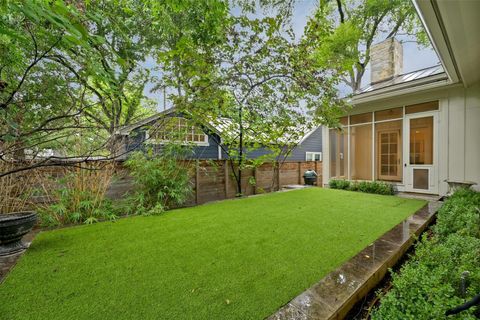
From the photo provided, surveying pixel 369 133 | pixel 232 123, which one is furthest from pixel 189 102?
pixel 369 133

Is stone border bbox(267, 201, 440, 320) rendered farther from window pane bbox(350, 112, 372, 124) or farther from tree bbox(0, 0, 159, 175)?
window pane bbox(350, 112, 372, 124)

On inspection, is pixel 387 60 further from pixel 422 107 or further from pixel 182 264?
pixel 182 264

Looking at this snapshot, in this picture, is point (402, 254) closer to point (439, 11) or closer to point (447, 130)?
point (439, 11)

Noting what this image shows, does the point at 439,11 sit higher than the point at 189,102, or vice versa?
the point at 439,11

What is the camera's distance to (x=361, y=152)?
7266mm

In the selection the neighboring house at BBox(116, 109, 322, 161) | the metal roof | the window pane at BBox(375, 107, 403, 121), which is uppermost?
the metal roof

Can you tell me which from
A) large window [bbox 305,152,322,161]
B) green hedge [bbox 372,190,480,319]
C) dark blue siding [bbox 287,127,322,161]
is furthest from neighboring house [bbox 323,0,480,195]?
Result: large window [bbox 305,152,322,161]

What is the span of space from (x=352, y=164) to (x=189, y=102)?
617 centimetres

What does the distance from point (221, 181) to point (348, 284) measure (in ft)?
15.3

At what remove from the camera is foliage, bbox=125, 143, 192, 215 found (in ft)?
14.4

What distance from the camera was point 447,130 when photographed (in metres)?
5.36

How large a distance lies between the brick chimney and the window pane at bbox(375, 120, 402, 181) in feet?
9.75

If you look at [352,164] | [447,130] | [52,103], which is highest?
[52,103]

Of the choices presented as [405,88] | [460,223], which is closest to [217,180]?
[460,223]
